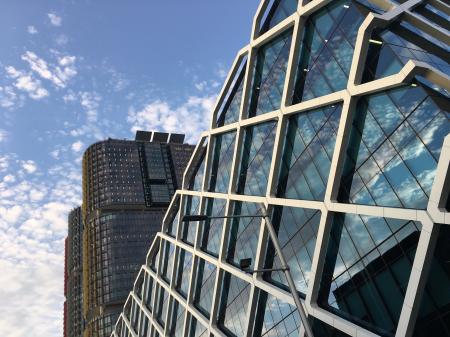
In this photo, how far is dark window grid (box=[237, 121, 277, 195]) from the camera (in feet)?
99.9

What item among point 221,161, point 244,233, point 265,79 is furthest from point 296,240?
point 221,161

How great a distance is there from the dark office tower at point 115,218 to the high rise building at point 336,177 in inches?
5164

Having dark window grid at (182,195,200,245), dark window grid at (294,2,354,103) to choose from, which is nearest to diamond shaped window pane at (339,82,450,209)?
dark window grid at (294,2,354,103)

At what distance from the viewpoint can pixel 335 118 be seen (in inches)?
896

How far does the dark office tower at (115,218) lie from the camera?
524 feet

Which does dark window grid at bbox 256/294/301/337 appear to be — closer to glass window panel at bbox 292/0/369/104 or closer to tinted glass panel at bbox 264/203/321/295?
tinted glass panel at bbox 264/203/321/295

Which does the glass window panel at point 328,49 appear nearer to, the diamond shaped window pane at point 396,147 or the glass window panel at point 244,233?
the diamond shaped window pane at point 396,147

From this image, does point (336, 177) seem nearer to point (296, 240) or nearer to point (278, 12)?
point (296, 240)

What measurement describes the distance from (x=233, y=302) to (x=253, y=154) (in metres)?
11.3

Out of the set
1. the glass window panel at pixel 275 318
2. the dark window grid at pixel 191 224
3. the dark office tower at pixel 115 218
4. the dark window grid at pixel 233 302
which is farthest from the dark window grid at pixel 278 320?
the dark office tower at pixel 115 218

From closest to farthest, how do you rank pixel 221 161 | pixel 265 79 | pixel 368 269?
pixel 368 269 → pixel 265 79 → pixel 221 161

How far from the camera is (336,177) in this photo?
21.6 meters

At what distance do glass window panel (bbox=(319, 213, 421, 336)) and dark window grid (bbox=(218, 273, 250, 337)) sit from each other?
9297 mm

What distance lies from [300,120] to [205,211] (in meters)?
17.9
